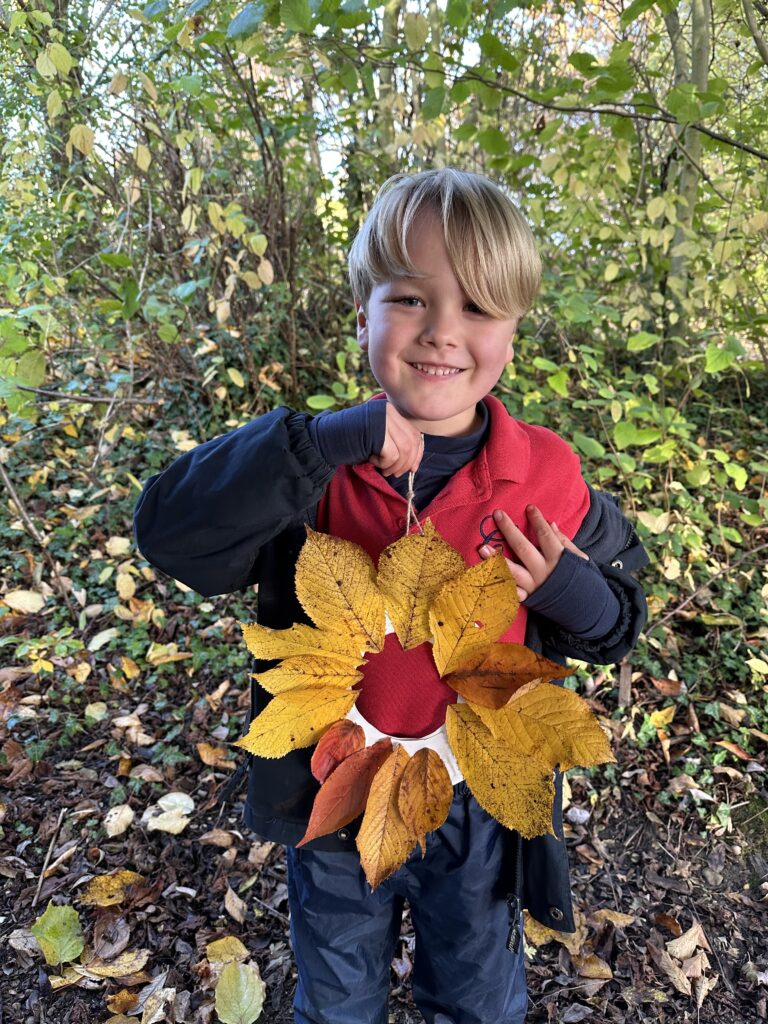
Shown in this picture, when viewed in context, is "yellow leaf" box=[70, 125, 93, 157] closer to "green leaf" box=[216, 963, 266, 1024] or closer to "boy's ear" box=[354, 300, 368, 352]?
"boy's ear" box=[354, 300, 368, 352]

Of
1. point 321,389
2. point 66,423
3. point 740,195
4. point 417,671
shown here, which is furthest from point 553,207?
point 417,671

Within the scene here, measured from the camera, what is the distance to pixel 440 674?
0.87 metres

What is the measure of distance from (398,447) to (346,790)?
52 centimetres

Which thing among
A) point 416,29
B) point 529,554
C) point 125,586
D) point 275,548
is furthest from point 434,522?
point 125,586

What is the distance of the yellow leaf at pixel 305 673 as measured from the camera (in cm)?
87

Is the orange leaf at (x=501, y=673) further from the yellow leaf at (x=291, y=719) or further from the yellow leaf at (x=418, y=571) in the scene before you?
the yellow leaf at (x=291, y=719)

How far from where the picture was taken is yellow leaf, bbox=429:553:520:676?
824 mm

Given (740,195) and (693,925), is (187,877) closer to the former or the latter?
(693,925)

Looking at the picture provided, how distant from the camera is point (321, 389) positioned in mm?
4266

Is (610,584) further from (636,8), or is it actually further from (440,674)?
(636,8)

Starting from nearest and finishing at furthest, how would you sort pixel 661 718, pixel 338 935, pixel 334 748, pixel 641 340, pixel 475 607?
pixel 475 607, pixel 334 748, pixel 338 935, pixel 641 340, pixel 661 718

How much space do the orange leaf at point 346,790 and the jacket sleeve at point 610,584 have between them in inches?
19.6

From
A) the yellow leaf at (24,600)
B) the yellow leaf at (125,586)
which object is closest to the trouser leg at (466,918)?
the yellow leaf at (125,586)

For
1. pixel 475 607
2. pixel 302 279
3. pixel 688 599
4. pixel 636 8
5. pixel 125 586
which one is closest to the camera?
pixel 475 607
